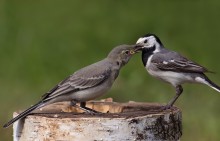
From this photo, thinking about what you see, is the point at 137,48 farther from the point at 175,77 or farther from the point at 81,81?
the point at 81,81

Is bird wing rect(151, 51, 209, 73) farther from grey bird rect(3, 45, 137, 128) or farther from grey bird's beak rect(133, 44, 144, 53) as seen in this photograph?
grey bird rect(3, 45, 137, 128)

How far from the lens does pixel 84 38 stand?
1736 cm

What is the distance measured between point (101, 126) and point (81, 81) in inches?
34.1

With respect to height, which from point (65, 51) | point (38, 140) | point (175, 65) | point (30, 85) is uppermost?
point (65, 51)

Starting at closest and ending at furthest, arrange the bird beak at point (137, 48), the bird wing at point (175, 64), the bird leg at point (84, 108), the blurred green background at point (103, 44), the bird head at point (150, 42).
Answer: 1. the bird leg at point (84, 108)
2. the bird beak at point (137, 48)
3. the bird wing at point (175, 64)
4. the bird head at point (150, 42)
5. the blurred green background at point (103, 44)

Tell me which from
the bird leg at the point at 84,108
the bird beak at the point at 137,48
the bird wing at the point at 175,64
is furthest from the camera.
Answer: the bird wing at the point at 175,64

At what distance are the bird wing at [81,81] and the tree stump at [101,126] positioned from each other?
0.21 metres

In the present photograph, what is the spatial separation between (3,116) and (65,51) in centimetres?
412


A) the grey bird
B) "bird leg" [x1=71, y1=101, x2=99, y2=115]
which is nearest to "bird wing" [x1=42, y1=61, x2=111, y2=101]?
the grey bird

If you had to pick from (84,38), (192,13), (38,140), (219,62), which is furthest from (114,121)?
(192,13)

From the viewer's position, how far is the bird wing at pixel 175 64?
9969 millimetres

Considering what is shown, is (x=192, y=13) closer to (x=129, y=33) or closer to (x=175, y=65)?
(x=129, y=33)

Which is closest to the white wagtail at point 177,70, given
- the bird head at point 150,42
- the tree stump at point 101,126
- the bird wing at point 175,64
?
the bird wing at point 175,64

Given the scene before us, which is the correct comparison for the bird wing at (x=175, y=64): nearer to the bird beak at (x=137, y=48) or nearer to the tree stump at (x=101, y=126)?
the bird beak at (x=137, y=48)
